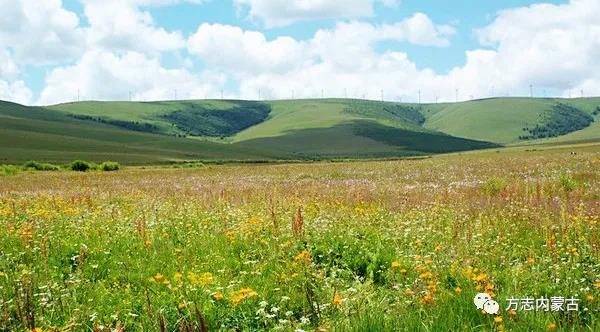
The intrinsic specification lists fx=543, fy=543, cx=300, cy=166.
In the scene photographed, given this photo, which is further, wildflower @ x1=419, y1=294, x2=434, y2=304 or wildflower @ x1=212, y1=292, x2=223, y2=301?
wildflower @ x1=212, y1=292, x2=223, y2=301

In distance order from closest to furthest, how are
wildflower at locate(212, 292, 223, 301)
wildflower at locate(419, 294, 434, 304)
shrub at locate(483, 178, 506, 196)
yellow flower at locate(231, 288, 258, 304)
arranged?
1. wildflower at locate(419, 294, 434, 304)
2. yellow flower at locate(231, 288, 258, 304)
3. wildflower at locate(212, 292, 223, 301)
4. shrub at locate(483, 178, 506, 196)

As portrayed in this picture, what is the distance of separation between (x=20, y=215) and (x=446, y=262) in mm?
11307

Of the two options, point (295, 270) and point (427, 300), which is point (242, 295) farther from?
point (427, 300)

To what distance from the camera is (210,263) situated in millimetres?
8430

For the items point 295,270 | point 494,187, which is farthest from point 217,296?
point 494,187

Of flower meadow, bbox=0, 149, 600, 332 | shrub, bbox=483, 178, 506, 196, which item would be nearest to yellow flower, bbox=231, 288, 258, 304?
flower meadow, bbox=0, 149, 600, 332

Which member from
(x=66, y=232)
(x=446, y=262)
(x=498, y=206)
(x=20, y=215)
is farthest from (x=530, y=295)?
(x=20, y=215)

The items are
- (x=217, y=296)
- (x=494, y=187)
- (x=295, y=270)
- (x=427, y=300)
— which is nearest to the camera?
(x=427, y=300)

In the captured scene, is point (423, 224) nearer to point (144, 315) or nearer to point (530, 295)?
point (530, 295)

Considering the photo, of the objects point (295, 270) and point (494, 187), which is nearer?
point (295, 270)

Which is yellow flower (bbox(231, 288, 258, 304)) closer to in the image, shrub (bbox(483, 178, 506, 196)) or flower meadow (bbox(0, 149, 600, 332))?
flower meadow (bbox(0, 149, 600, 332))

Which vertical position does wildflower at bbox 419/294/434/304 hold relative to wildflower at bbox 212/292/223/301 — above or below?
above

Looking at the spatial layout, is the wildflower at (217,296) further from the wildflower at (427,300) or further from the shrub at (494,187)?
the shrub at (494,187)

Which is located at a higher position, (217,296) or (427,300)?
(427,300)
